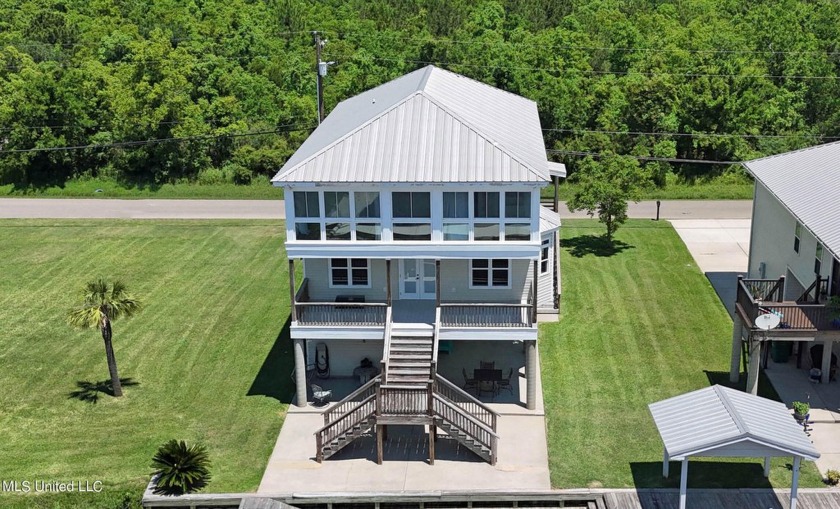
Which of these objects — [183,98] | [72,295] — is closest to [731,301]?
[72,295]

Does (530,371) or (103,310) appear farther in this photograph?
(103,310)

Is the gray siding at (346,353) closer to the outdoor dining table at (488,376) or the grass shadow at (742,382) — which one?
the outdoor dining table at (488,376)

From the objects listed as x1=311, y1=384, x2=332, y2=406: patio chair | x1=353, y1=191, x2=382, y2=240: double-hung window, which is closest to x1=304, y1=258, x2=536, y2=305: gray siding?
x1=353, y1=191, x2=382, y2=240: double-hung window

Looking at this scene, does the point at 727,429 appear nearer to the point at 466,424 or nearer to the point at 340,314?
the point at 466,424

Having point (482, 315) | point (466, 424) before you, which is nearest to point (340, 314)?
point (482, 315)

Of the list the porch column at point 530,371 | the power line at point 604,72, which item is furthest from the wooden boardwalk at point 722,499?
the power line at point 604,72

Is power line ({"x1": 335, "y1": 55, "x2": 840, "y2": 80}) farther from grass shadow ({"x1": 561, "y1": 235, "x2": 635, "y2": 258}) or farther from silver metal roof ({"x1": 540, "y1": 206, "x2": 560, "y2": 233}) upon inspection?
silver metal roof ({"x1": 540, "y1": 206, "x2": 560, "y2": 233})

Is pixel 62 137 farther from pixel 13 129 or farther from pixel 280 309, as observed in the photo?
pixel 280 309
